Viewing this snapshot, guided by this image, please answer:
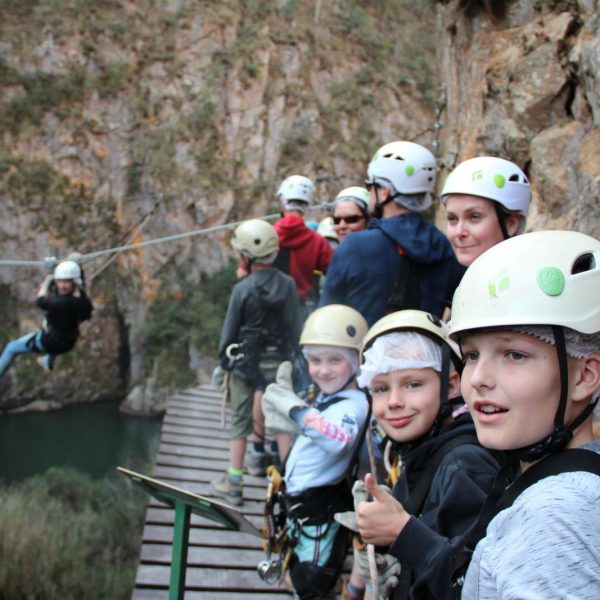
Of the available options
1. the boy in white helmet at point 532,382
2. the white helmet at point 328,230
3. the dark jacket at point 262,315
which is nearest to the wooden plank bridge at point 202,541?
the dark jacket at point 262,315

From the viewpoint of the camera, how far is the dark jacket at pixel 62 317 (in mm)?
6227

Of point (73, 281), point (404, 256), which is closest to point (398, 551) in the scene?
point (404, 256)

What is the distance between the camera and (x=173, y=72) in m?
22.5

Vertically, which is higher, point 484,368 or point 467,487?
point 484,368

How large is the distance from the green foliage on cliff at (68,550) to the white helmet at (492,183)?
5627mm

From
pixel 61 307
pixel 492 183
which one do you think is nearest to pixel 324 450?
pixel 492 183

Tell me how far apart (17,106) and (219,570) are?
67.3 ft

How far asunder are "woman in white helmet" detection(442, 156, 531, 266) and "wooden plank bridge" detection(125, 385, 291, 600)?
2.45 meters

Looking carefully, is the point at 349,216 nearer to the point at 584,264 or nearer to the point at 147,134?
the point at 584,264

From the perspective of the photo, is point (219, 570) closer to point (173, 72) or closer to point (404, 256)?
point (404, 256)

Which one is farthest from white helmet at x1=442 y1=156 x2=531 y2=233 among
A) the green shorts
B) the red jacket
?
the red jacket

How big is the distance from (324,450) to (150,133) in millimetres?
20723

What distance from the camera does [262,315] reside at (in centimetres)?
450

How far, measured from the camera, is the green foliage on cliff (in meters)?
6.67
